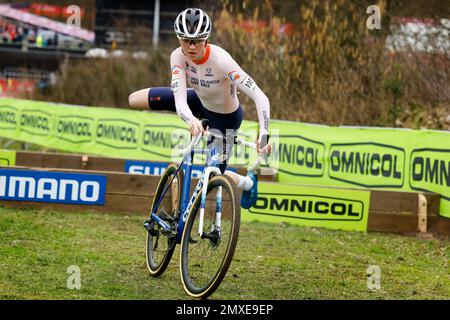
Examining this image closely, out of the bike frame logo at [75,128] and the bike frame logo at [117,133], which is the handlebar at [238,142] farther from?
the bike frame logo at [75,128]

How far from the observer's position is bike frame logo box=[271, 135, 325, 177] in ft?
49.2

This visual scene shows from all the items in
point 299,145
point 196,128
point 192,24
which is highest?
point 192,24

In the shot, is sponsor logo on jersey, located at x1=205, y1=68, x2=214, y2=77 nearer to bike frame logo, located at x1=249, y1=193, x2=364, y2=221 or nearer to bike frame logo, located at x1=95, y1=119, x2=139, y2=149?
bike frame logo, located at x1=249, y1=193, x2=364, y2=221

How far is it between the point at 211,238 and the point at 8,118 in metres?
20.0

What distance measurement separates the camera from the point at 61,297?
685 centimetres

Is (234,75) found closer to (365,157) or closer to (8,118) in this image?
(365,157)

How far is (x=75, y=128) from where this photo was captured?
74.7 ft

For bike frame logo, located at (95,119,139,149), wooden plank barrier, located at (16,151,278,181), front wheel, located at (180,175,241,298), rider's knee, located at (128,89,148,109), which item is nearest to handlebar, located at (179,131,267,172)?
front wheel, located at (180,175,241,298)

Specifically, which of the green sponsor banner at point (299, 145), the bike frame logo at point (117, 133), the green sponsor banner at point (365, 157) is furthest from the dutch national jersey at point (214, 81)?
the bike frame logo at point (117, 133)

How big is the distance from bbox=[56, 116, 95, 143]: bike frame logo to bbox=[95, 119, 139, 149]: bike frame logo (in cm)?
39

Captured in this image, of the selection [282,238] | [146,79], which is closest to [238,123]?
[282,238]

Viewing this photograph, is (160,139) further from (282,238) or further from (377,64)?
(282,238)

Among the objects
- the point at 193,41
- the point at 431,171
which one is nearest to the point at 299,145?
the point at 431,171

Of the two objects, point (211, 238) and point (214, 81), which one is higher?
point (214, 81)
